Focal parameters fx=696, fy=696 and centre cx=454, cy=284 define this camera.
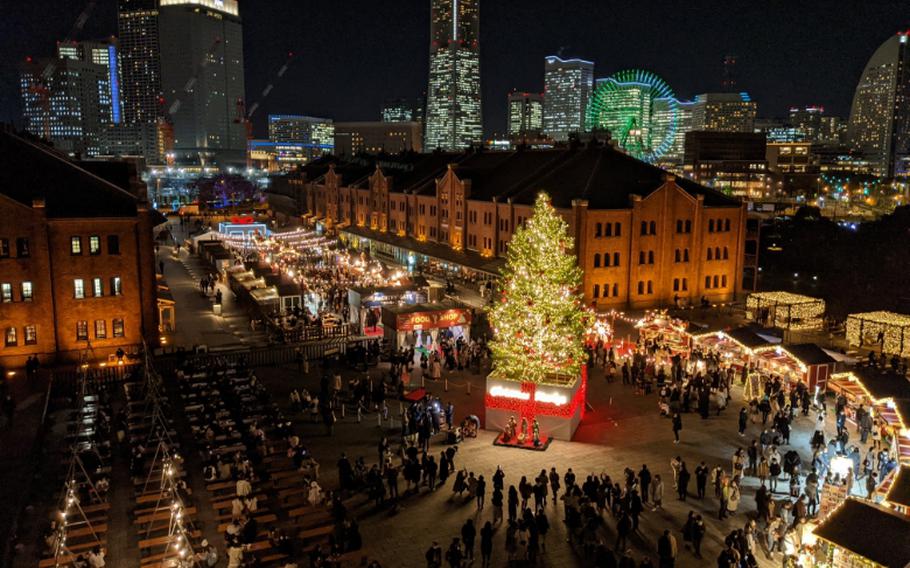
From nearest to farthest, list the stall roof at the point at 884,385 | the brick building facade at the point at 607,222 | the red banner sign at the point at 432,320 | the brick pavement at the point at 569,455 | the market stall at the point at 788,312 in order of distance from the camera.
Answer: the brick pavement at the point at 569,455 → the stall roof at the point at 884,385 → the red banner sign at the point at 432,320 → the market stall at the point at 788,312 → the brick building facade at the point at 607,222

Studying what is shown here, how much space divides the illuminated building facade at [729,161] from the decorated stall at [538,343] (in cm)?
14427

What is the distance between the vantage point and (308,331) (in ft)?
130

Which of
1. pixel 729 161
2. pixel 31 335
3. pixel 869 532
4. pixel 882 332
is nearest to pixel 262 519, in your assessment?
pixel 869 532

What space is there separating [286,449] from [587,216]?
28454mm

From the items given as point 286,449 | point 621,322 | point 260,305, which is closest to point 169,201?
point 260,305

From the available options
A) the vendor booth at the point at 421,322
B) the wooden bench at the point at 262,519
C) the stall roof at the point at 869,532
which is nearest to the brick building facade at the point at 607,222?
the vendor booth at the point at 421,322

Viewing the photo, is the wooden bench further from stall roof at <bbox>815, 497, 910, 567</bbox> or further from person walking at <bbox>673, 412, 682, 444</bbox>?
person walking at <bbox>673, 412, 682, 444</bbox>

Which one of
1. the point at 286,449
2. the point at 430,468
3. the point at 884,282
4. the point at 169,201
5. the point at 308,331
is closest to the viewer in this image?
the point at 430,468

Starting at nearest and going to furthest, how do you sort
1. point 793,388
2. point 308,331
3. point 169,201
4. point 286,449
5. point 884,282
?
point 286,449 → point 793,388 → point 308,331 → point 884,282 → point 169,201

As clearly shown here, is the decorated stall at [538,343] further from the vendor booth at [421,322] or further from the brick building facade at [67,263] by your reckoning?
the brick building facade at [67,263]

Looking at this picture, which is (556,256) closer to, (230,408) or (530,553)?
(530,553)

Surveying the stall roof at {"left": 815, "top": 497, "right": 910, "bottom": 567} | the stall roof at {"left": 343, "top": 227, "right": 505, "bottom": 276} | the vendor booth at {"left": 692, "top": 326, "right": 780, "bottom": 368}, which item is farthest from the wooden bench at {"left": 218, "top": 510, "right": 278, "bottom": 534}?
the stall roof at {"left": 343, "top": 227, "right": 505, "bottom": 276}

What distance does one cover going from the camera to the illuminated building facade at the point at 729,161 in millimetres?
164125

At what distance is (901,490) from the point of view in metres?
16.9
